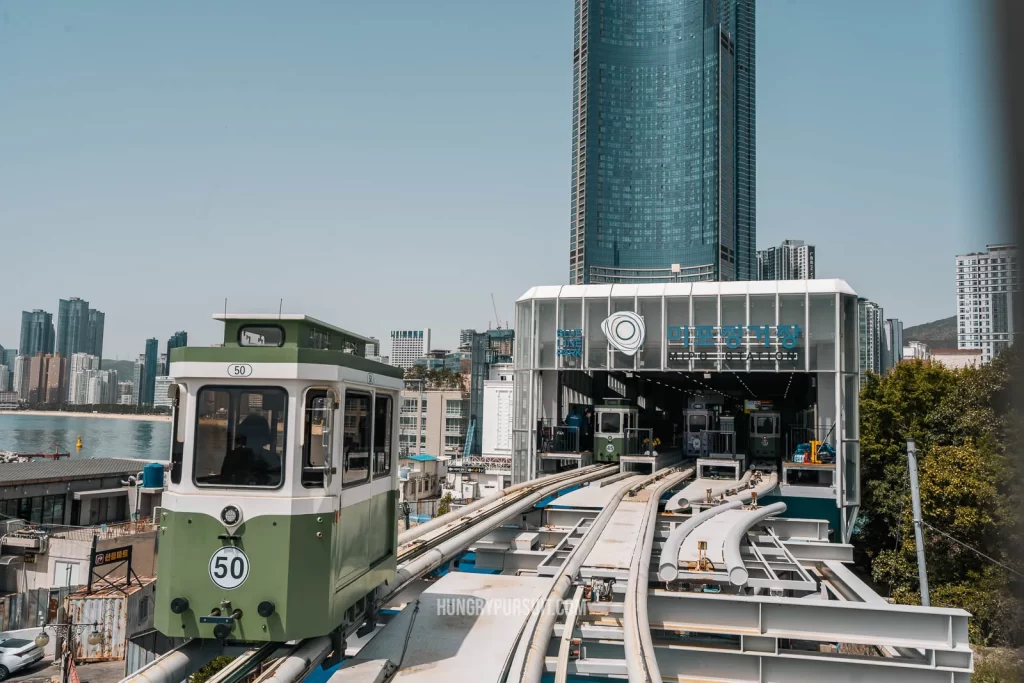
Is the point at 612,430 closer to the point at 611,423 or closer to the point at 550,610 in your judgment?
the point at 611,423

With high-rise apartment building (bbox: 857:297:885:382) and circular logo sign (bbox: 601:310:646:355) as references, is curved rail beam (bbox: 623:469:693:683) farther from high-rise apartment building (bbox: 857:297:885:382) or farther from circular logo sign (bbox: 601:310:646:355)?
high-rise apartment building (bbox: 857:297:885:382)

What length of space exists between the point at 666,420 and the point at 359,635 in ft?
142

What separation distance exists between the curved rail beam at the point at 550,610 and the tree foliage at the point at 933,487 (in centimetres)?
444

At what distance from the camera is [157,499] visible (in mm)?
37469

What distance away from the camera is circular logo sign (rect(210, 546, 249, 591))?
6.20 m

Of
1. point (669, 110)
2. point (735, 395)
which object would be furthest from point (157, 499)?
point (669, 110)

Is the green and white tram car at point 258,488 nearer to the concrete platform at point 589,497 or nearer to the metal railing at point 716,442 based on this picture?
the concrete platform at point 589,497

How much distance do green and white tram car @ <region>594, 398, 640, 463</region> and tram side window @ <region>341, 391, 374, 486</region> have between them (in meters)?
21.5

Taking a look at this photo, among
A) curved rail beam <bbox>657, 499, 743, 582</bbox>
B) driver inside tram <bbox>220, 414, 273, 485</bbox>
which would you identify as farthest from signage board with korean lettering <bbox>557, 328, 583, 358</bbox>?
driver inside tram <bbox>220, 414, 273, 485</bbox>

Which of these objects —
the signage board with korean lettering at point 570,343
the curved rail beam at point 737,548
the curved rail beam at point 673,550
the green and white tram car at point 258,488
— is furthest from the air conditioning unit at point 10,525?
the green and white tram car at point 258,488

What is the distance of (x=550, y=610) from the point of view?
8.31 meters

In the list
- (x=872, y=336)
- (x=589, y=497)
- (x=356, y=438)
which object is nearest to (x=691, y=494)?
(x=589, y=497)

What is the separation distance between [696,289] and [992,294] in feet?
84.9

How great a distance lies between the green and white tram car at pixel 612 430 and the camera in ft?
92.4
